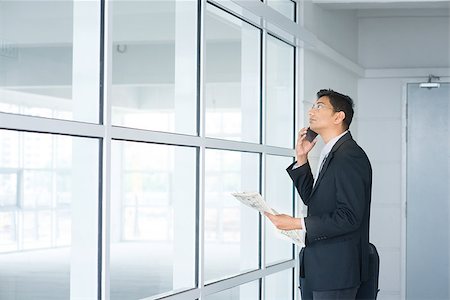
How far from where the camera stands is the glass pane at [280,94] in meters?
6.18

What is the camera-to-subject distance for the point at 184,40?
4840 millimetres

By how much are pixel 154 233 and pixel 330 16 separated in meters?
16.8

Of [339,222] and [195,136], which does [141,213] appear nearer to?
[195,136]

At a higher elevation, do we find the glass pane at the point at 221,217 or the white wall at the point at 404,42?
the white wall at the point at 404,42

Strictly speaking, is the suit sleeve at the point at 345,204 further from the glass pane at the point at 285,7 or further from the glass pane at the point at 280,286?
the glass pane at the point at 285,7

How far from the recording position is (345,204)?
4.26 metres

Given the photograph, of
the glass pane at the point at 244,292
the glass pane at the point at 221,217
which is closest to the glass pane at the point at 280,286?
the glass pane at the point at 244,292

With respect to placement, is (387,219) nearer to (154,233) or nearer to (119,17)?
(119,17)

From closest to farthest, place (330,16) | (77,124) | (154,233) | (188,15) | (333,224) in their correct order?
(77,124), (333,224), (188,15), (330,16), (154,233)

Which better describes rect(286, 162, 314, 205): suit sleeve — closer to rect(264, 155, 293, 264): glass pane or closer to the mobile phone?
the mobile phone

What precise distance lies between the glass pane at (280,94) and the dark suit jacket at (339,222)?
1.70 m

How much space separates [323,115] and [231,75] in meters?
12.2

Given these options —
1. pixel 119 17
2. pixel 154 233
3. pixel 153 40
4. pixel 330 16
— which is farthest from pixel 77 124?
pixel 154 233

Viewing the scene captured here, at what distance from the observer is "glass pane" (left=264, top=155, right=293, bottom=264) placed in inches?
243
